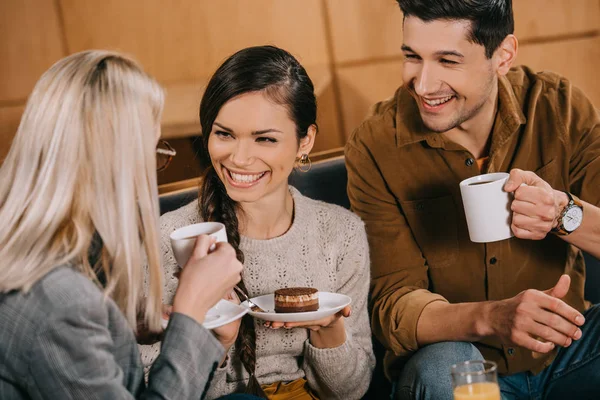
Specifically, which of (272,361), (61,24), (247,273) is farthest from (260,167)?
(61,24)

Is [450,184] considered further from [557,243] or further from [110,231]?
[110,231]

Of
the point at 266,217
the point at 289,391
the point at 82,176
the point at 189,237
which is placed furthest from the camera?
the point at 266,217

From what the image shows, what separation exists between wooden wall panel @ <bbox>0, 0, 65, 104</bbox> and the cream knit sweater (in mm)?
744

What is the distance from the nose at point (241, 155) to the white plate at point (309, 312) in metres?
0.38

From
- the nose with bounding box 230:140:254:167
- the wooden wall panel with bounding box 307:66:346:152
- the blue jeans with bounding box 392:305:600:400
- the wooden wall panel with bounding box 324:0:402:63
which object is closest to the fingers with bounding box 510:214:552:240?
the blue jeans with bounding box 392:305:600:400

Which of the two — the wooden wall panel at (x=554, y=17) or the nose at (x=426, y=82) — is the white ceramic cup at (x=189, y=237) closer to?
the nose at (x=426, y=82)

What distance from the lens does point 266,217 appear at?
226 cm

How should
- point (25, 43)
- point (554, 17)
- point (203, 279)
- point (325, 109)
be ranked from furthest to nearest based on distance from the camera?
point (554, 17)
point (325, 109)
point (25, 43)
point (203, 279)

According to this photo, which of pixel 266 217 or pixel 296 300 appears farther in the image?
pixel 266 217

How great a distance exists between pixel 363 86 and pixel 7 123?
144cm

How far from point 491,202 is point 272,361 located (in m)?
0.80

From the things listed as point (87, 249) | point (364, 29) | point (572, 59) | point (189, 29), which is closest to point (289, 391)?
point (87, 249)

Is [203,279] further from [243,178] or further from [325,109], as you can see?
[325,109]

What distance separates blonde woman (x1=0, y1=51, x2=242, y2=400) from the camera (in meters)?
1.30
